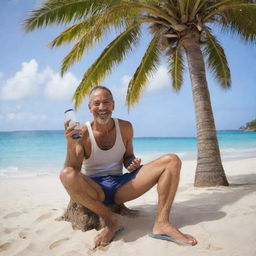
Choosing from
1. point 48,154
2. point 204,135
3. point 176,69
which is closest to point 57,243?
point 204,135

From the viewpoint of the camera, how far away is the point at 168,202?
275 centimetres

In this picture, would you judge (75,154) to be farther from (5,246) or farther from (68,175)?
(5,246)

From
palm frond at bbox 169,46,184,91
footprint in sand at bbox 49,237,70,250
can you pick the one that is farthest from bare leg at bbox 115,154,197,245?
palm frond at bbox 169,46,184,91

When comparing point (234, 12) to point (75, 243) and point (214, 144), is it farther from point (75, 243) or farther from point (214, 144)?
point (75, 243)

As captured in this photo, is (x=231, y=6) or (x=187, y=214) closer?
(x=187, y=214)

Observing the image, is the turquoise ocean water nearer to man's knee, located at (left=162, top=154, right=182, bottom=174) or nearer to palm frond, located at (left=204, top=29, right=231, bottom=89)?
palm frond, located at (left=204, top=29, right=231, bottom=89)

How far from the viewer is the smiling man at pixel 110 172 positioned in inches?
106

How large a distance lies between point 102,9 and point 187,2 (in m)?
1.76

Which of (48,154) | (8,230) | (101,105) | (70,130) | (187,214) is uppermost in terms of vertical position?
(101,105)

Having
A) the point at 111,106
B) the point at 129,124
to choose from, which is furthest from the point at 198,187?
the point at 111,106

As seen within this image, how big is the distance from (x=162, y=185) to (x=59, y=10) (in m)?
4.30

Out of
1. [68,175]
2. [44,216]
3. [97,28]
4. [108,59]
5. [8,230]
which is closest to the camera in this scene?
[68,175]

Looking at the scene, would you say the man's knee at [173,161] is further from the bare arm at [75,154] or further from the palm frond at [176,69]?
the palm frond at [176,69]

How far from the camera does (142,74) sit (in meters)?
7.49
